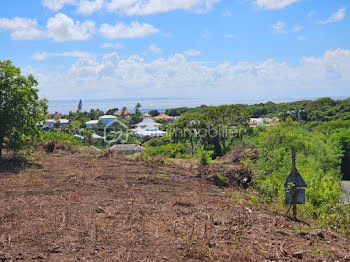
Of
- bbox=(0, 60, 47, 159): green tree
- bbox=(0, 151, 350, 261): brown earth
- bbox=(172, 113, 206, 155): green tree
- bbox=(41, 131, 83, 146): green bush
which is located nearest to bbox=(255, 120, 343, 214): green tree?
bbox=(0, 151, 350, 261): brown earth

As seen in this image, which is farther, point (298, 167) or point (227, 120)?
point (227, 120)

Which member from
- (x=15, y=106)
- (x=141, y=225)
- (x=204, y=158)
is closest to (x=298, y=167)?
(x=204, y=158)

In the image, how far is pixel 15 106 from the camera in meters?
8.51

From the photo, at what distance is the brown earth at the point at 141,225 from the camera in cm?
375

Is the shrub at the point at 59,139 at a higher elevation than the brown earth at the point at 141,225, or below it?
higher

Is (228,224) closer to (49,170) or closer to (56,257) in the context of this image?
(56,257)

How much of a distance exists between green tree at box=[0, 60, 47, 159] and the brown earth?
1.20 m

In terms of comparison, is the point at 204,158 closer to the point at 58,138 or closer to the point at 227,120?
the point at 58,138

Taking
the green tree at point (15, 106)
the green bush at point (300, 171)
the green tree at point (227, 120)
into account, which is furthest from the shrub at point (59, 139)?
the green tree at point (227, 120)

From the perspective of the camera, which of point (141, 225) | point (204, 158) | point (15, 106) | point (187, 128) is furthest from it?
point (187, 128)

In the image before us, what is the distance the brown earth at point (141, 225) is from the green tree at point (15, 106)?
3.93 ft

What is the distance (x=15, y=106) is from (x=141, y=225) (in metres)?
5.49

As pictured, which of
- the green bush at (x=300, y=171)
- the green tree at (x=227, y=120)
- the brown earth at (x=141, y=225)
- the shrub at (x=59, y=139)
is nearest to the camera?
the brown earth at (x=141, y=225)

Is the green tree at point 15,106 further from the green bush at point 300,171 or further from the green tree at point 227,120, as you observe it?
the green tree at point 227,120
